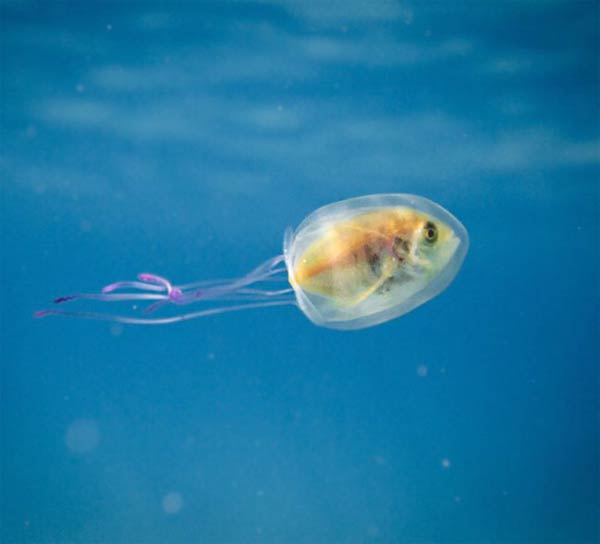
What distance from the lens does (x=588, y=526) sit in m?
24.6

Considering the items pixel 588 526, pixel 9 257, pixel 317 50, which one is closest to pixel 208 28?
pixel 317 50

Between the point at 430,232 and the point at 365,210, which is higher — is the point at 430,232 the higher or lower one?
the lower one

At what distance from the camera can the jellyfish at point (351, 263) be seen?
408 cm

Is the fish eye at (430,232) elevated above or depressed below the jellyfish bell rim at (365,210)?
below

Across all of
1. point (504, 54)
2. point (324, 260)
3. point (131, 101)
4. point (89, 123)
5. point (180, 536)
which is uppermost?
point (89, 123)

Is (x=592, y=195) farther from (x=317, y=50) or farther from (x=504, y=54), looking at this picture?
(x=317, y=50)

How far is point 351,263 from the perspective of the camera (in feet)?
13.5

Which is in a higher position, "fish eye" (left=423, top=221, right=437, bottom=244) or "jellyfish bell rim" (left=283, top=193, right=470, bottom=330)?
"jellyfish bell rim" (left=283, top=193, right=470, bottom=330)

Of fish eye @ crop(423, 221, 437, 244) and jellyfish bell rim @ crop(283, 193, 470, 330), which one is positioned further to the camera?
jellyfish bell rim @ crop(283, 193, 470, 330)

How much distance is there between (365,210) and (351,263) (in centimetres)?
55

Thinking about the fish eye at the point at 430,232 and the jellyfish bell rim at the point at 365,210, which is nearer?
the fish eye at the point at 430,232

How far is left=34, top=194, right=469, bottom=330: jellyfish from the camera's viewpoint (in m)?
4.08

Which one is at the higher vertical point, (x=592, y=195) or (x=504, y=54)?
(x=592, y=195)

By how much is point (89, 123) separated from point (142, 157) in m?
2.63
